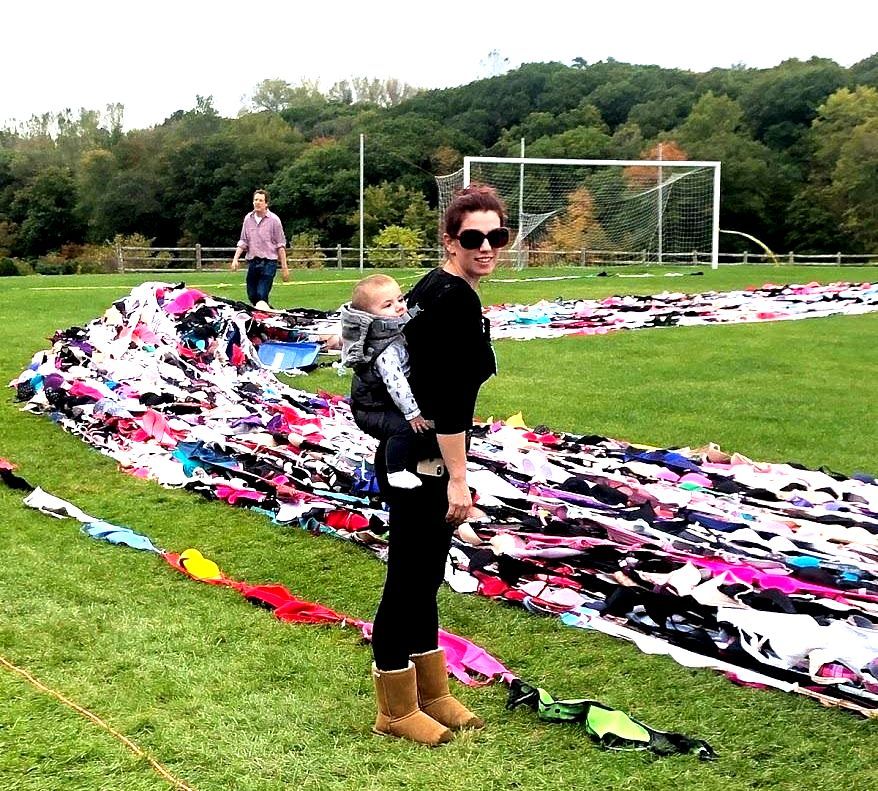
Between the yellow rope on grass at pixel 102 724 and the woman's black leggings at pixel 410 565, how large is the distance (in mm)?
794

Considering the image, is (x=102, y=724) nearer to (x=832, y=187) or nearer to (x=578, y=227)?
(x=578, y=227)

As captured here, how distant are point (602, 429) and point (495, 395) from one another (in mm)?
1885

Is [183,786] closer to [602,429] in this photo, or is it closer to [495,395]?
[602,429]

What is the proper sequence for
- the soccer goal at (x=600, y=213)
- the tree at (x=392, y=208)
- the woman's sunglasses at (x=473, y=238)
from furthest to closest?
the tree at (x=392, y=208), the soccer goal at (x=600, y=213), the woman's sunglasses at (x=473, y=238)

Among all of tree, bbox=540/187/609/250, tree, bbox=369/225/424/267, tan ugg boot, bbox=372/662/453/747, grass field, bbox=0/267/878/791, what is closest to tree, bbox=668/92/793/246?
tree, bbox=369/225/424/267

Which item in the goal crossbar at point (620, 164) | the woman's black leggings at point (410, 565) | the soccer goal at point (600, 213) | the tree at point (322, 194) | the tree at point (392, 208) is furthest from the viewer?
the tree at point (322, 194)

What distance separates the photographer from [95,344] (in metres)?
11.3

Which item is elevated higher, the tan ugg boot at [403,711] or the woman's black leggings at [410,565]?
the woman's black leggings at [410,565]

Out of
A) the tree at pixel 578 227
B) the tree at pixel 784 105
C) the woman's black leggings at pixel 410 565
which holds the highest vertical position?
the tree at pixel 784 105

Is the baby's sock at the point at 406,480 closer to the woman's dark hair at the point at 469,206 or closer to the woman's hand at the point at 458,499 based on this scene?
the woman's hand at the point at 458,499

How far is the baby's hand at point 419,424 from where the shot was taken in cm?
369

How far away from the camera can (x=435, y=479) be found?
3.72 m

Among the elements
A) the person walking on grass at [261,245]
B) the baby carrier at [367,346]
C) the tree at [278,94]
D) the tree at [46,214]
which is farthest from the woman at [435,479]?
the tree at [278,94]

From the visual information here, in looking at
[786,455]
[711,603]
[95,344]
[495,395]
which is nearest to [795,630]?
[711,603]
